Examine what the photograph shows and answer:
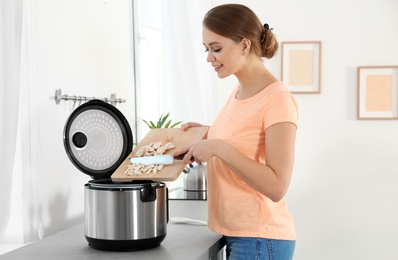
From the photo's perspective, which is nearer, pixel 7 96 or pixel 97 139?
pixel 7 96

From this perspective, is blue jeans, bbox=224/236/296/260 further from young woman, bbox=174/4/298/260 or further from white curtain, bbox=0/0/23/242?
white curtain, bbox=0/0/23/242

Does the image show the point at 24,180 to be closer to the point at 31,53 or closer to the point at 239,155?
the point at 31,53

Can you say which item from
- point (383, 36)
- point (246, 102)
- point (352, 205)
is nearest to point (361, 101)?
point (383, 36)

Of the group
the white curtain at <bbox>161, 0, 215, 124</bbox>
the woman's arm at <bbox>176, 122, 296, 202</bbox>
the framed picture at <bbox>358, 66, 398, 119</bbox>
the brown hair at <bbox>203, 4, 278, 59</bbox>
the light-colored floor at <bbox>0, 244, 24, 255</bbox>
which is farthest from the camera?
the framed picture at <bbox>358, 66, 398, 119</bbox>

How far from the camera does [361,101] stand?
3.40m

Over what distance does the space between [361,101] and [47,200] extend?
2267 mm

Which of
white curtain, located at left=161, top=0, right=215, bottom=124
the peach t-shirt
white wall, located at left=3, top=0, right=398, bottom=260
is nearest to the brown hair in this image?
the peach t-shirt

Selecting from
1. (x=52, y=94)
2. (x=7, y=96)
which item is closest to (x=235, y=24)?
(x=7, y=96)

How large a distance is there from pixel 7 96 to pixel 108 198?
36cm

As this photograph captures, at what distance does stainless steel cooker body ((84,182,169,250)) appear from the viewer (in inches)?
52.7

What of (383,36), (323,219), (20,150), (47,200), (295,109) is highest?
(383,36)

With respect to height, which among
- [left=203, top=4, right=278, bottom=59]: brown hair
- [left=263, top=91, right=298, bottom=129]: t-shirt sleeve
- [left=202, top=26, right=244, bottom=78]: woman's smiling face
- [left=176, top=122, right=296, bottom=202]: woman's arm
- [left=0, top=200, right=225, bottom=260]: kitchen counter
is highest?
[left=203, top=4, right=278, bottom=59]: brown hair

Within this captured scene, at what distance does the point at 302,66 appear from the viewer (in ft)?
11.3

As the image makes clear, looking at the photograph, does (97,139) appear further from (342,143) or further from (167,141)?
(342,143)
